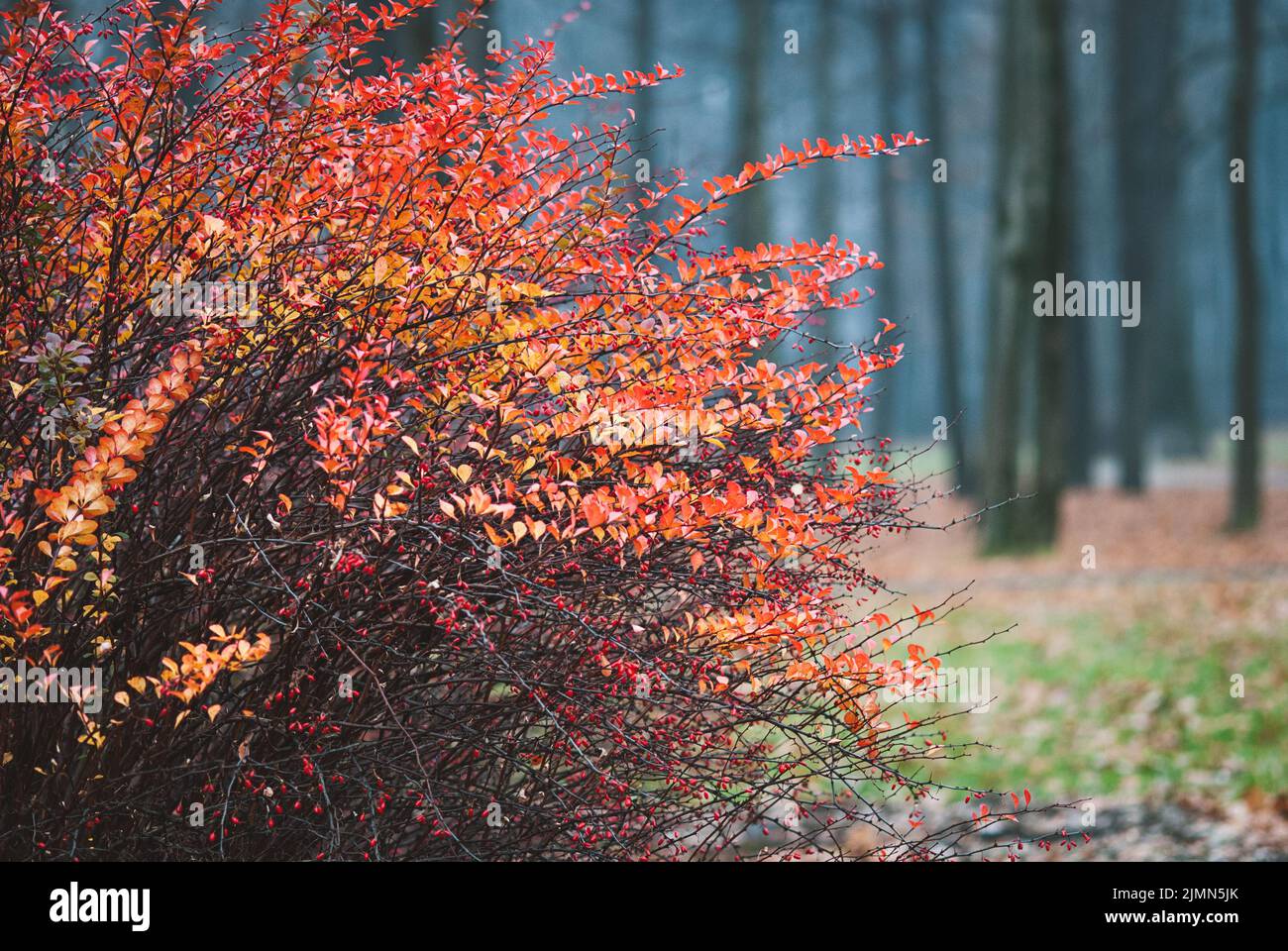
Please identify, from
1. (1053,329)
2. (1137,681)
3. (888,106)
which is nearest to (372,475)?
(1137,681)

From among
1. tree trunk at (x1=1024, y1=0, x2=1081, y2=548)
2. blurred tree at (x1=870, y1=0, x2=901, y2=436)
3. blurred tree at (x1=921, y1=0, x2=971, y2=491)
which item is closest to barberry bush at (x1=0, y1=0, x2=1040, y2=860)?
tree trunk at (x1=1024, y1=0, x2=1081, y2=548)

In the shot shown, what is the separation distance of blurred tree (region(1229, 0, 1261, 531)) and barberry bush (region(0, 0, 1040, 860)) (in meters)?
12.8

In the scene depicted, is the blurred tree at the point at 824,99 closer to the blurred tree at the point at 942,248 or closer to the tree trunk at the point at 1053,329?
the blurred tree at the point at 942,248

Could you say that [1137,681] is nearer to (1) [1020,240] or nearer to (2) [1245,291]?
(1) [1020,240]

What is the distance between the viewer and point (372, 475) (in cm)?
280

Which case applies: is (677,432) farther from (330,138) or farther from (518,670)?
(330,138)

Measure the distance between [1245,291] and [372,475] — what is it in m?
13.9

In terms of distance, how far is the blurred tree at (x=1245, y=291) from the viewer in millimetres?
14047

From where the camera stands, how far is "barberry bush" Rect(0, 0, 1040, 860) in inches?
103

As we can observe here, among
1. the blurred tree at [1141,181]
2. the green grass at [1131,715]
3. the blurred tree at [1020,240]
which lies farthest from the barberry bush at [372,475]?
the blurred tree at [1141,181]

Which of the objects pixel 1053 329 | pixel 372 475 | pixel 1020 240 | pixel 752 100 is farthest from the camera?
pixel 752 100

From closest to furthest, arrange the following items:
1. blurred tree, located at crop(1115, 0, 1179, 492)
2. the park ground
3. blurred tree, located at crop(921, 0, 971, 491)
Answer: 1. the park ground
2. blurred tree, located at crop(921, 0, 971, 491)
3. blurred tree, located at crop(1115, 0, 1179, 492)

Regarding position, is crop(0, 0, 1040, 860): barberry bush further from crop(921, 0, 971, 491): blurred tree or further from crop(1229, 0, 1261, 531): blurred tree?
crop(921, 0, 971, 491): blurred tree

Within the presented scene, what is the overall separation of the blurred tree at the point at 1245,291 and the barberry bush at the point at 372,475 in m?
12.8
